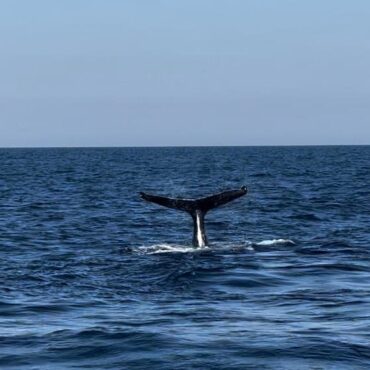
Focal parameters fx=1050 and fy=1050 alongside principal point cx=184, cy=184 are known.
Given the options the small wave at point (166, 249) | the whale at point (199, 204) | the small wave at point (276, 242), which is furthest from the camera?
the small wave at point (276, 242)

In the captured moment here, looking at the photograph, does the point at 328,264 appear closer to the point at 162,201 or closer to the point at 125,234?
the point at 162,201

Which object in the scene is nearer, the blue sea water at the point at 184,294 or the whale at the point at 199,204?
the blue sea water at the point at 184,294

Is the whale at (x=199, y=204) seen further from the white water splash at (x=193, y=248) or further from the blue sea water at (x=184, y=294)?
the blue sea water at (x=184, y=294)

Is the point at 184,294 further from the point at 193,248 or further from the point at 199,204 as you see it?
the point at 193,248

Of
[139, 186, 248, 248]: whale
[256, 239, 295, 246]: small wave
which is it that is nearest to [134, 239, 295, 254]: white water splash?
[256, 239, 295, 246]: small wave

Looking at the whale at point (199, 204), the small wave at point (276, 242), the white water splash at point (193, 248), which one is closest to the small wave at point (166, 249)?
the white water splash at point (193, 248)

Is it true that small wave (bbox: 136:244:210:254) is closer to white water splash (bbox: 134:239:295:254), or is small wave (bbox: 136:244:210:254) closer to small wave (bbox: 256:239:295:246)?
white water splash (bbox: 134:239:295:254)

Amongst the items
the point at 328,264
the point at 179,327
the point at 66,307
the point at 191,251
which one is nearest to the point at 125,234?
the point at 191,251

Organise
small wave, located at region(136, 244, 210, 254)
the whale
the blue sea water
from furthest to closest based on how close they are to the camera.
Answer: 1. small wave, located at region(136, 244, 210, 254)
2. the whale
3. the blue sea water

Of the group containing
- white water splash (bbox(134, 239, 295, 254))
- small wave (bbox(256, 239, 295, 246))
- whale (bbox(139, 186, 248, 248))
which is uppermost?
whale (bbox(139, 186, 248, 248))

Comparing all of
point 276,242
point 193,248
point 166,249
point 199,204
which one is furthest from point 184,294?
point 276,242

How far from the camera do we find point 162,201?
2202 cm

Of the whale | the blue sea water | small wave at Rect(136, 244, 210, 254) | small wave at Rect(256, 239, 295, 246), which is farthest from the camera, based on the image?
small wave at Rect(256, 239, 295, 246)

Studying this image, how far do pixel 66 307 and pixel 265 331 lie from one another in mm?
3480
